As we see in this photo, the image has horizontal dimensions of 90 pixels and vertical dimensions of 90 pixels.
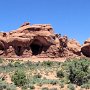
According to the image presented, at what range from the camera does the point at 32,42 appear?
61.8 meters

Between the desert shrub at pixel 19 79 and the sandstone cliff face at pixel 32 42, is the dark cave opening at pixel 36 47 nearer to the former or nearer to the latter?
the sandstone cliff face at pixel 32 42

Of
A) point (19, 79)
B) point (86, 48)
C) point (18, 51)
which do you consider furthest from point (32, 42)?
point (19, 79)

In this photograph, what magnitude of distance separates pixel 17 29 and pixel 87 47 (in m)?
14.1

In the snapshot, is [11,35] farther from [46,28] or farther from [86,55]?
[86,55]

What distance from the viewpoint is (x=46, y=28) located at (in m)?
61.8

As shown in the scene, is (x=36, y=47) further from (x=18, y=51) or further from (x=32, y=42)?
(x=18, y=51)

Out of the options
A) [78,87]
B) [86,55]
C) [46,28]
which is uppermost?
[46,28]

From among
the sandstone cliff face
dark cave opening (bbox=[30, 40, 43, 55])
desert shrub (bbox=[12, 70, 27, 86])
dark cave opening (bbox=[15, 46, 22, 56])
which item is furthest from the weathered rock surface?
desert shrub (bbox=[12, 70, 27, 86])

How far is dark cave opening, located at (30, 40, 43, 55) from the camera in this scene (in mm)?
62125

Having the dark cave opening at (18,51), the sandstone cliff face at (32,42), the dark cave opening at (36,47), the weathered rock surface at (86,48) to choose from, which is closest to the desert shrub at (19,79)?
the sandstone cliff face at (32,42)

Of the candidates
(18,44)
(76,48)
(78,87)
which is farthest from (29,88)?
(76,48)

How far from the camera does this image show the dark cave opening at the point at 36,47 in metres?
62.1

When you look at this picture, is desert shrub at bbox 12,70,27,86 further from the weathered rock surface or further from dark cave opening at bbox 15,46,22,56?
the weathered rock surface

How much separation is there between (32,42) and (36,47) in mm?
2254
